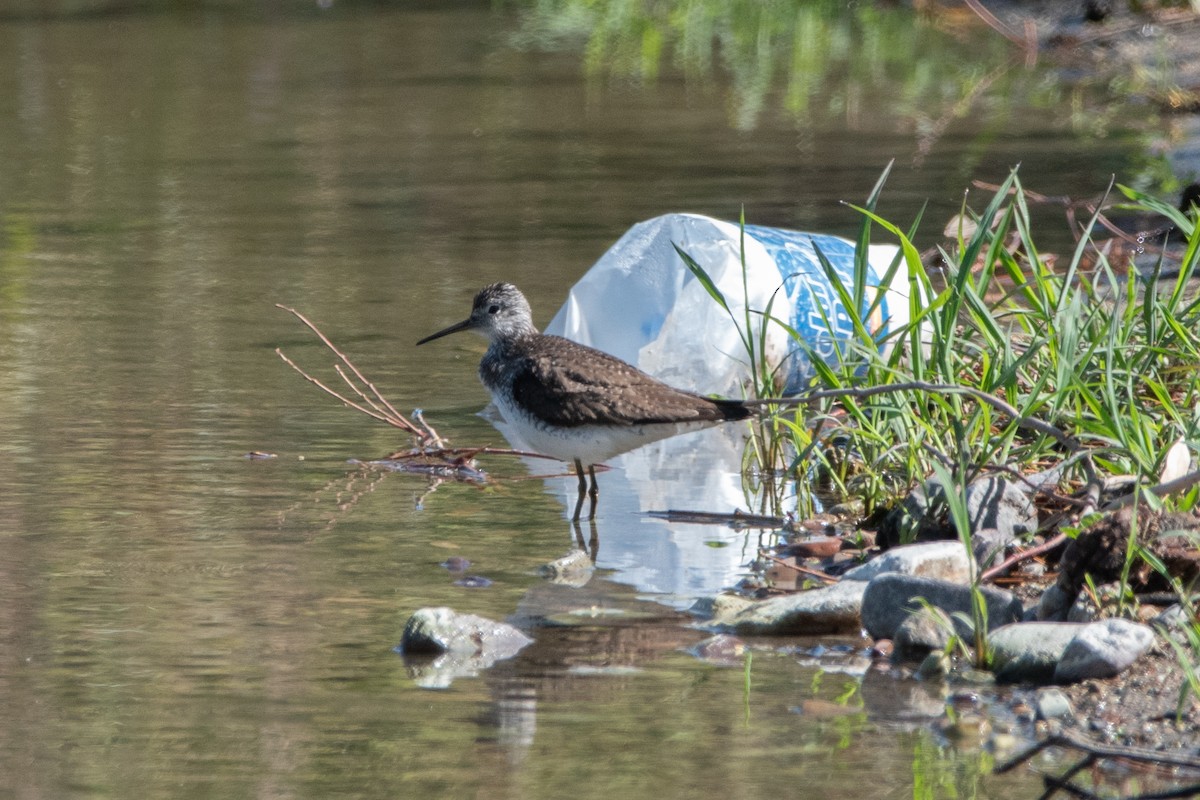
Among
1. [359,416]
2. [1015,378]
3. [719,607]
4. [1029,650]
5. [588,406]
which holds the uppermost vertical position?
[1015,378]

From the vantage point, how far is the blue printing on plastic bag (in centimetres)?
802

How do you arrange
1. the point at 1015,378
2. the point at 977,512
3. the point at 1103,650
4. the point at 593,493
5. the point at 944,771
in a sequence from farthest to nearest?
the point at 593,493 < the point at 1015,378 < the point at 977,512 < the point at 1103,650 < the point at 944,771

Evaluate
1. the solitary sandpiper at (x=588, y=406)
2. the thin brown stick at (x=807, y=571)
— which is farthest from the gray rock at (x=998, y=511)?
the solitary sandpiper at (x=588, y=406)

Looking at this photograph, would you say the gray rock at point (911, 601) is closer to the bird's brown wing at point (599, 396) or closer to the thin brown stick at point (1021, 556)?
the thin brown stick at point (1021, 556)

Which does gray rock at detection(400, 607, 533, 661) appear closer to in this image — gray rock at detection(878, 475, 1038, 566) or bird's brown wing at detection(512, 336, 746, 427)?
gray rock at detection(878, 475, 1038, 566)

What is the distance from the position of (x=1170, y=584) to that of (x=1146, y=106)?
11.5 metres

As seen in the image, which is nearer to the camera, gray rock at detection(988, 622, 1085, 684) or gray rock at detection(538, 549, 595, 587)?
gray rock at detection(988, 622, 1085, 684)

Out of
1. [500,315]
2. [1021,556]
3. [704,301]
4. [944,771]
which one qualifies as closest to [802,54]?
[704,301]

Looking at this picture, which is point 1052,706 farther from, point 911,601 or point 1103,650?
point 911,601

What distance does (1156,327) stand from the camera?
657 cm

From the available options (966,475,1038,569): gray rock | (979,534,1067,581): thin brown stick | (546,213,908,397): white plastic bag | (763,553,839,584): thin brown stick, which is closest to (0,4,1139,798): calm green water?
(763,553,839,584): thin brown stick

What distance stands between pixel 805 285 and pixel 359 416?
6.12 feet

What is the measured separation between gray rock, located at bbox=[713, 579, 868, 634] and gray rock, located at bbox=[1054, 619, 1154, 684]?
0.71m

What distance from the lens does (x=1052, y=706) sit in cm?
465
